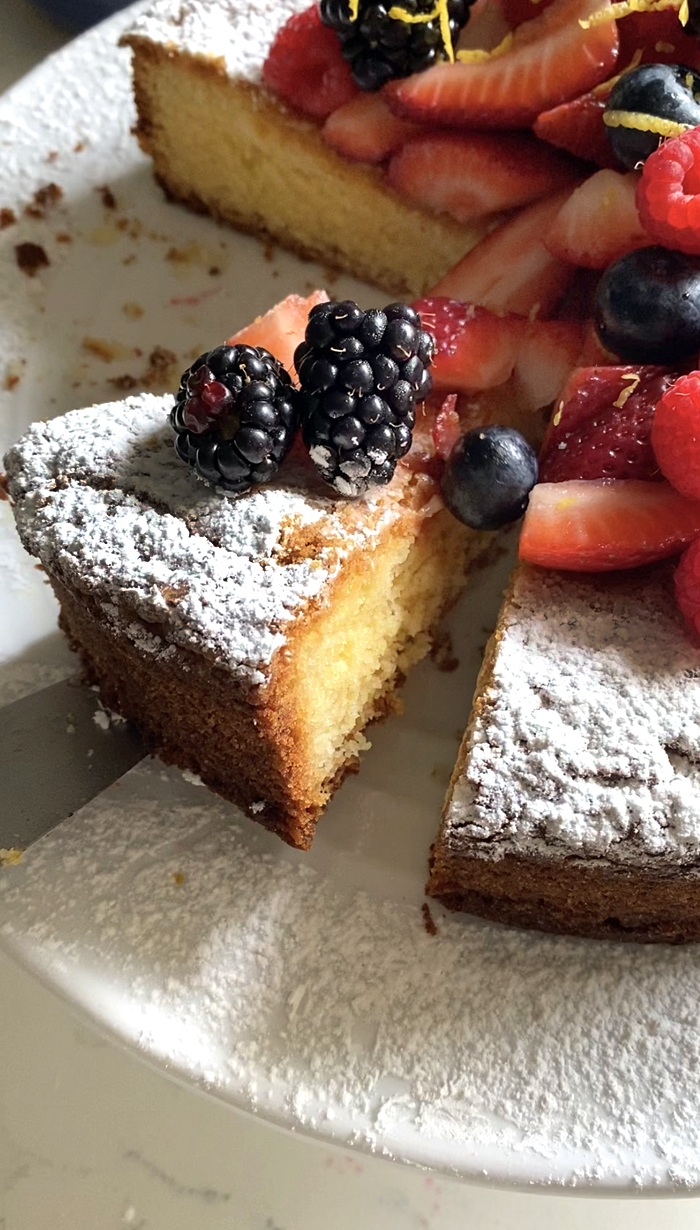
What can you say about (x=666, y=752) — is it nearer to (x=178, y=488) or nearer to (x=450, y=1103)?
(x=450, y=1103)

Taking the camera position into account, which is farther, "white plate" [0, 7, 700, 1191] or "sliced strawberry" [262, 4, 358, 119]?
"sliced strawberry" [262, 4, 358, 119]

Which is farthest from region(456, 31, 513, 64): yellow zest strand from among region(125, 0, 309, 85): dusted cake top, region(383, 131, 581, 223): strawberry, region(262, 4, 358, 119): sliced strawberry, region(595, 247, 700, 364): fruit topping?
region(595, 247, 700, 364): fruit topping

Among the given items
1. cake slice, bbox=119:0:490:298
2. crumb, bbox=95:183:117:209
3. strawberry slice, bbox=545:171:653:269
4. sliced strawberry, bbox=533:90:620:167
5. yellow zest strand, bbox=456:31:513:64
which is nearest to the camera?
strawberry slice, bbox=545:171:653:269

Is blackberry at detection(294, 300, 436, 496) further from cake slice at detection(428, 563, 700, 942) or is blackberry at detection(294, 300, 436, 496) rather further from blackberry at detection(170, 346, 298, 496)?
cake slice at detection(428, 563, 700, 942)

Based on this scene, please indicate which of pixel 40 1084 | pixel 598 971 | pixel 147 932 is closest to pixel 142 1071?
pixel 40 1084

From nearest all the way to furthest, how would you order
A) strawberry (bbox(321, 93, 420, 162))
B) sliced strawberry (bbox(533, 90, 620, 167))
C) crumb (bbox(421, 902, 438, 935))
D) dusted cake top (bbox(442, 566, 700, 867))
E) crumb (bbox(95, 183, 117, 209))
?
dusted cake top (bbox(442, 566, 700, 867)) → crumb (bbox(421, 902, 438, 935)) → sliced strawberry (bbox(533, 90, 620, 167)) → strawberry (bbox(321, 93, 420, 162)) → crumb (bbox(95, 183, 117, 209))

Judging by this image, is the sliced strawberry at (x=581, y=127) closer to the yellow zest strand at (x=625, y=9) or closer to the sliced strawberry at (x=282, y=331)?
the yellow zest strand at (x=625, y=9)

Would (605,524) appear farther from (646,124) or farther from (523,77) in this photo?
(523,77)
